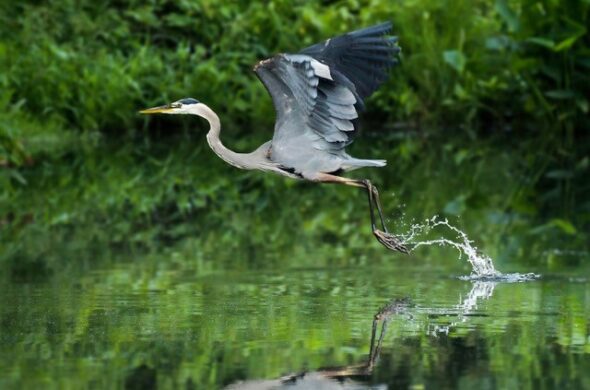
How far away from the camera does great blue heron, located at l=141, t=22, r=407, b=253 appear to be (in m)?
8.30

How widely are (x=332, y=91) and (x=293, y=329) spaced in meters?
1.92

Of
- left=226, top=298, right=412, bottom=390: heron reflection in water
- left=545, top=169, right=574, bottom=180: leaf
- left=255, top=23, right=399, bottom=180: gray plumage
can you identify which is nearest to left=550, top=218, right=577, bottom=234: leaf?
left=255, top=23, right=399, bottom=180: gray plumage

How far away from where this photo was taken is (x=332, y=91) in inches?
326

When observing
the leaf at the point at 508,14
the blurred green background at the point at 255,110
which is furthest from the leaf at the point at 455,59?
the leaf at the point at 508,14

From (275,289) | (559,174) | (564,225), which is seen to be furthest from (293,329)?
(559,174)

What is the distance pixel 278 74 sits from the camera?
309 inches

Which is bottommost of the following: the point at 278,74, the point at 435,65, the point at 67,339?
the point at 67,339

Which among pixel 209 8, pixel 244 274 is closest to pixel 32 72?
pixel 209 8

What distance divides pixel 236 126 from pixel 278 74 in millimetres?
10805

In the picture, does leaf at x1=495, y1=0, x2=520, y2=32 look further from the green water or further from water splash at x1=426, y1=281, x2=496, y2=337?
water splash at x1=426, y1=281, x2=496, y2=337

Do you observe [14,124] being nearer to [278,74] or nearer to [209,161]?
[209,161]

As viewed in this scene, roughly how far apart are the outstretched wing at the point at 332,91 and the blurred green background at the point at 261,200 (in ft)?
2.53

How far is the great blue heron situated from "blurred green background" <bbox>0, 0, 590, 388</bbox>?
0.60m

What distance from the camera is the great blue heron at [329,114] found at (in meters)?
8.30
